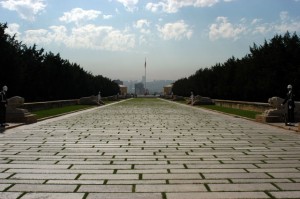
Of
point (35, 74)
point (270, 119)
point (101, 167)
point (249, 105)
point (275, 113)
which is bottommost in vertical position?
point (101, 167)

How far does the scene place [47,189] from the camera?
5617 mm

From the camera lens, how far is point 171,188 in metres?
5.69

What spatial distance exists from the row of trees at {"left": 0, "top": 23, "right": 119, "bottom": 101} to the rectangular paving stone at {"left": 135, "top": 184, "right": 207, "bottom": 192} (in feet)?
84.3

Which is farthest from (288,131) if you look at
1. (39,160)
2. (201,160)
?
(39,160)

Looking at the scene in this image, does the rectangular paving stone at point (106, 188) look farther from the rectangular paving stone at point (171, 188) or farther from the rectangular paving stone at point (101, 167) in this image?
the rectangular paving stone at point (101, 167)

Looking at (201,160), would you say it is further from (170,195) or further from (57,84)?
(57,84)

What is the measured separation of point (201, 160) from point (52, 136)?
19.2 ft

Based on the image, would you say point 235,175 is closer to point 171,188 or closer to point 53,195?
point 171,188

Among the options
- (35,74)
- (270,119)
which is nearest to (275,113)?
(270,119)

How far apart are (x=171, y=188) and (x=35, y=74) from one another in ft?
113

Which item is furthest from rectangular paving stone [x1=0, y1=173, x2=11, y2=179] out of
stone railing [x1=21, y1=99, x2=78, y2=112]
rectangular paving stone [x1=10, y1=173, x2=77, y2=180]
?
stone railing [x1=21, y1=99, x2=78, y2=112]

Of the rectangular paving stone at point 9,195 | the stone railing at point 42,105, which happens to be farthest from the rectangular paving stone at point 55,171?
the stone railing at point 42,105

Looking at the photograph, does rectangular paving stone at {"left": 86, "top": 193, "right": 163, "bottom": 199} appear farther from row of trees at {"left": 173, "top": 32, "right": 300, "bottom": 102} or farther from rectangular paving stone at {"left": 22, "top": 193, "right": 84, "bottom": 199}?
row of trees at {"left": 173, "top": 32, "right": 300, "bottom": 102}

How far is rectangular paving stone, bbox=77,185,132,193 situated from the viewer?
220 inches
